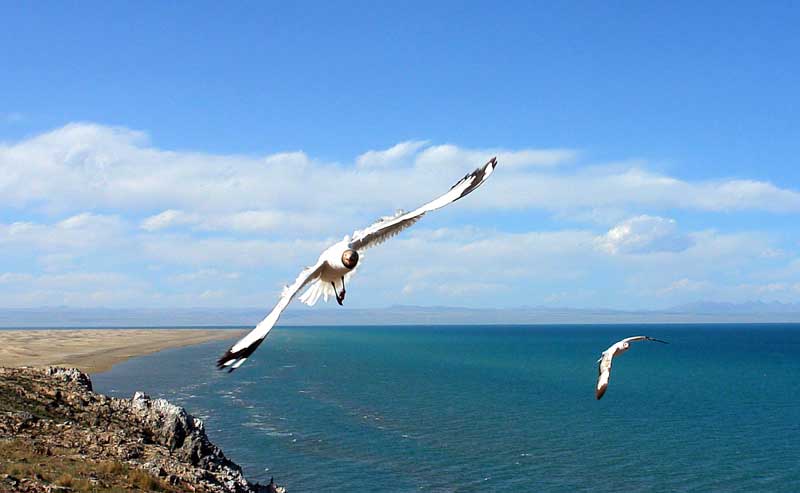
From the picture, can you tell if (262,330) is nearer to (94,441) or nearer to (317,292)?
(317,292)

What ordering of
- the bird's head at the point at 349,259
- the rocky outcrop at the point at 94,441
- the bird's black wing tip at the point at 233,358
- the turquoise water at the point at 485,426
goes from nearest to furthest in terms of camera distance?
1. the bird's black wing tip at the point at 233,358
2. the bird's head at the point at 349,259
3. the rocky outcrop at the point at 94,441
4. the turquoise water at the point at 485,426

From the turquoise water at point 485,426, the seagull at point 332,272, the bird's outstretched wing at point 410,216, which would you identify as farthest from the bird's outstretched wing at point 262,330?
the turquoise water at point 485,426

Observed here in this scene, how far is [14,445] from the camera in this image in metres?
19.7

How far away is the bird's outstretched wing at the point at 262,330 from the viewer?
26.1 feet

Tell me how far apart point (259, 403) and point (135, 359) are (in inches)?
2147

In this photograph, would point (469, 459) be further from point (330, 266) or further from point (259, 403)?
point (330, 266)

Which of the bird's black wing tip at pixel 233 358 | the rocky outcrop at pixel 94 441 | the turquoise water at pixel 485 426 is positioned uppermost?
the bird's black wing tip at pixel 233 358

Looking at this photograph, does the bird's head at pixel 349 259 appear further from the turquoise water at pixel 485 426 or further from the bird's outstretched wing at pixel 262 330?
the turquoise water at pixel 485 426

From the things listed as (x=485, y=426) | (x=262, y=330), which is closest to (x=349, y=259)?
(x=262, y=330)

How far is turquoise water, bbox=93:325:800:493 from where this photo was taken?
38.5m

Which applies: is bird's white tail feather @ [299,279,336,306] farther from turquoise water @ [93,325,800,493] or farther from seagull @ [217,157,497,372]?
turquoise water @ [93,325,800,493]

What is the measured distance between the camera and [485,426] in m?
53.8

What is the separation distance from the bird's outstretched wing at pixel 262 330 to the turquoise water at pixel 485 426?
2728 centimetres

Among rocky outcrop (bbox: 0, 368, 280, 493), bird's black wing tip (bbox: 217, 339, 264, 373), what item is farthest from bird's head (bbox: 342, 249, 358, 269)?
rocky outcrop (bbox: 0, 368, 280, 493)
